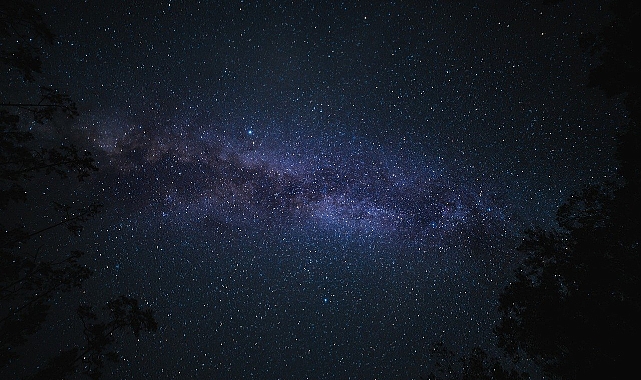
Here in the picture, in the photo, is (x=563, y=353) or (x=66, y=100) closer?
→ (x=66, y=100)

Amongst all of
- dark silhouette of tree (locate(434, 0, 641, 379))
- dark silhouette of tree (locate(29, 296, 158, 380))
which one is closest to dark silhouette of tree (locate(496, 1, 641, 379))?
dark silhouette of tree (locate(434, 0, 641, 379))

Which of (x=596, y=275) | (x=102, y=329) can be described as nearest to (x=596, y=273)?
(x=596, y=275)

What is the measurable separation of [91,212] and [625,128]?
11229 millimetres

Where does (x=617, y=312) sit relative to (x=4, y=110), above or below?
below

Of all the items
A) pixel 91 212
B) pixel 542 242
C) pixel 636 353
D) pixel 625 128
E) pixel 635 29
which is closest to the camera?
pixel 636 353

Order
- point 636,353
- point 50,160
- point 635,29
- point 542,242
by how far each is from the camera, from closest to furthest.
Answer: point 636,353, point 635,29, point 50,160, point 542,242

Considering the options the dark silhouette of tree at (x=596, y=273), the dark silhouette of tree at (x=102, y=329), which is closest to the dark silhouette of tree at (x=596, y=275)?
the dark silhouette of tree at (x=596, y=273)

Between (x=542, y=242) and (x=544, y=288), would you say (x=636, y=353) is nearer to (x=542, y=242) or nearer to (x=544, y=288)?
(x=544, y=288)

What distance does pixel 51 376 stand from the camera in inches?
237

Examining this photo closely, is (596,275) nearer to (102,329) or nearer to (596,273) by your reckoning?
(596,273)

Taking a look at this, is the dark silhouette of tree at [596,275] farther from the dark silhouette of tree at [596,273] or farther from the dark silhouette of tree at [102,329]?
the dark silhouette of tree at [102,329]

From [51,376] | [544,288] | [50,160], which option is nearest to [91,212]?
[50,160]

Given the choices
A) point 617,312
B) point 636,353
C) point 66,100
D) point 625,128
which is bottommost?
point 636,353

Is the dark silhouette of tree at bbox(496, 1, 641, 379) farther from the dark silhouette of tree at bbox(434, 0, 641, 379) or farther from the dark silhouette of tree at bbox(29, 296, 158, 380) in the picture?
the dark silhouette of tree at bbox(29, 296, 158, 380)
